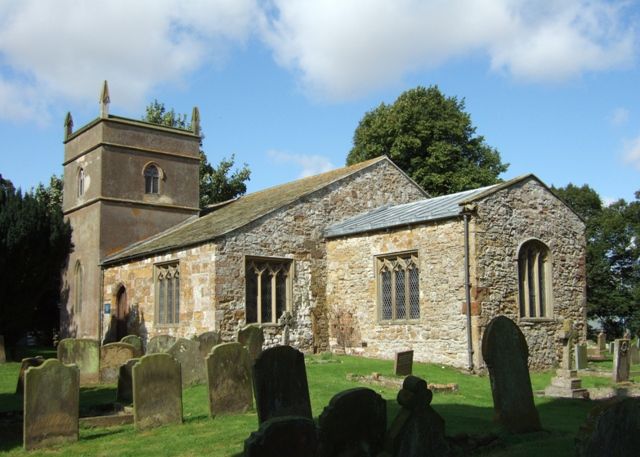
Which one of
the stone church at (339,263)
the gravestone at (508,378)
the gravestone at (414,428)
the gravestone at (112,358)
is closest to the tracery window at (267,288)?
the stone church at (339,263)

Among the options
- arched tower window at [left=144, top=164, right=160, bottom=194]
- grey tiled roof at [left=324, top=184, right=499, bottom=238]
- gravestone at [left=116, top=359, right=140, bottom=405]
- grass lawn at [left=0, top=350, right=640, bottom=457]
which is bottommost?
grass lawn at [left=0, top=350, right=640, bottom=457]

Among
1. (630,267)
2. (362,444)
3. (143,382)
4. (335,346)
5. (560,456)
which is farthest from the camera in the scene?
(630,267)

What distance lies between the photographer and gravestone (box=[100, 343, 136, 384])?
1560cm

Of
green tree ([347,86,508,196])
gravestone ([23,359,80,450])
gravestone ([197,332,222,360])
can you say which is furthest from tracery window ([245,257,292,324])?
green tree ([347,86,508,196])

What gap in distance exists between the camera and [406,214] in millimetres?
20156

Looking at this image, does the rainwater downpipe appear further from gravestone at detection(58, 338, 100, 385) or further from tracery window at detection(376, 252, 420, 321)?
gravestone at detection(58, 338, 100, 385)

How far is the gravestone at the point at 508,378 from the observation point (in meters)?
9.61

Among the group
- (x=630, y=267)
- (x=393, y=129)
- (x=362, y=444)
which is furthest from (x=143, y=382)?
(x=630, y=267)

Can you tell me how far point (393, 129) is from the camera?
122ft

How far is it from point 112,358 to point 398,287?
8.05 m

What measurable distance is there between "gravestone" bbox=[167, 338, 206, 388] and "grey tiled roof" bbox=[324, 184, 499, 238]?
7247 mm

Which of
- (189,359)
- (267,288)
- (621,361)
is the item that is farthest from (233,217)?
(621,361)

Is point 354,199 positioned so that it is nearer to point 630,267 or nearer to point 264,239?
point 264,239

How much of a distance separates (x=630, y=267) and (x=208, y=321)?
32580 mm
